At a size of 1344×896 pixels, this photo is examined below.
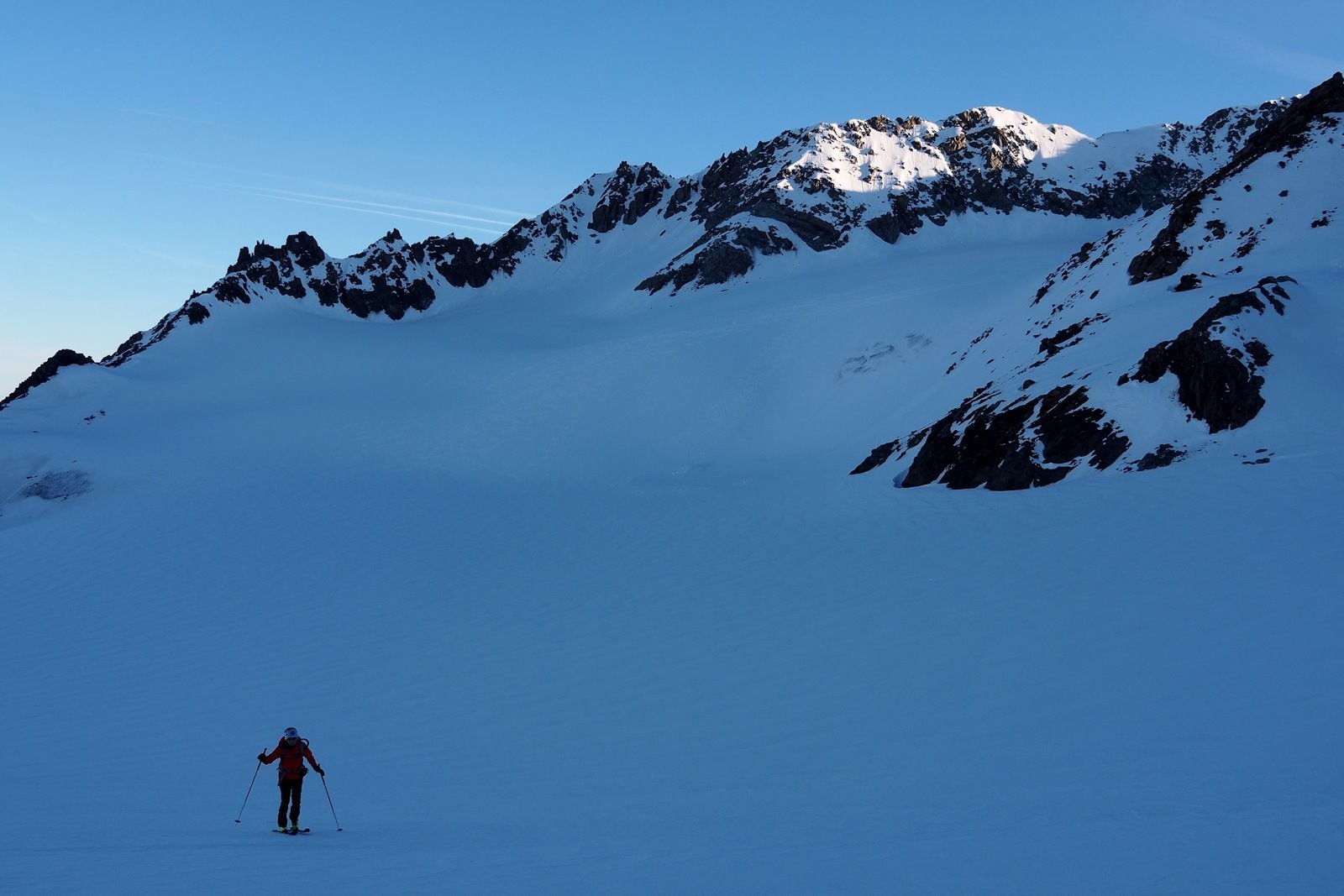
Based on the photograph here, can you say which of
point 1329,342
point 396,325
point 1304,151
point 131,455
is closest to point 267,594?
point 131,455

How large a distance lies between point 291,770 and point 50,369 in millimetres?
56010

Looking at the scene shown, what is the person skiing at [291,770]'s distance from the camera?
8727 mm

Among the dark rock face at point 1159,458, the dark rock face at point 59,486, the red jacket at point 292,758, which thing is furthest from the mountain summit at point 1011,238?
the dark rock face at point 59,486

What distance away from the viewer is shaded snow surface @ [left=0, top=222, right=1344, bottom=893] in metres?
6.87

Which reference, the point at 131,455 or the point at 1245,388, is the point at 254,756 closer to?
the point at 1245,388

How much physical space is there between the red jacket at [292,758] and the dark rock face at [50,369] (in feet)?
176

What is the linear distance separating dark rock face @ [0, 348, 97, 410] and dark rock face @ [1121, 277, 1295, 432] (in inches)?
2245

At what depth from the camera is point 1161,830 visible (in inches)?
256

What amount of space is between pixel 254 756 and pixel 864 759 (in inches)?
306

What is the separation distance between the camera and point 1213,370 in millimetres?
20766

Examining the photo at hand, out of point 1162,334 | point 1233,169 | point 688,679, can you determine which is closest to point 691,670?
point 688,679

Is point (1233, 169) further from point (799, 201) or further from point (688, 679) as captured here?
point (799, 201)

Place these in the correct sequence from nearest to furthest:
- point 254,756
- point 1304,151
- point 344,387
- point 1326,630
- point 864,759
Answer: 1. point 864,759
2. point 1326,630
3. point 254,756
4. point 1304,151
5. point 344,387

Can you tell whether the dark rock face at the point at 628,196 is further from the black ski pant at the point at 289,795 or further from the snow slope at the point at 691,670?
the black ski pant at the point at 289,795
